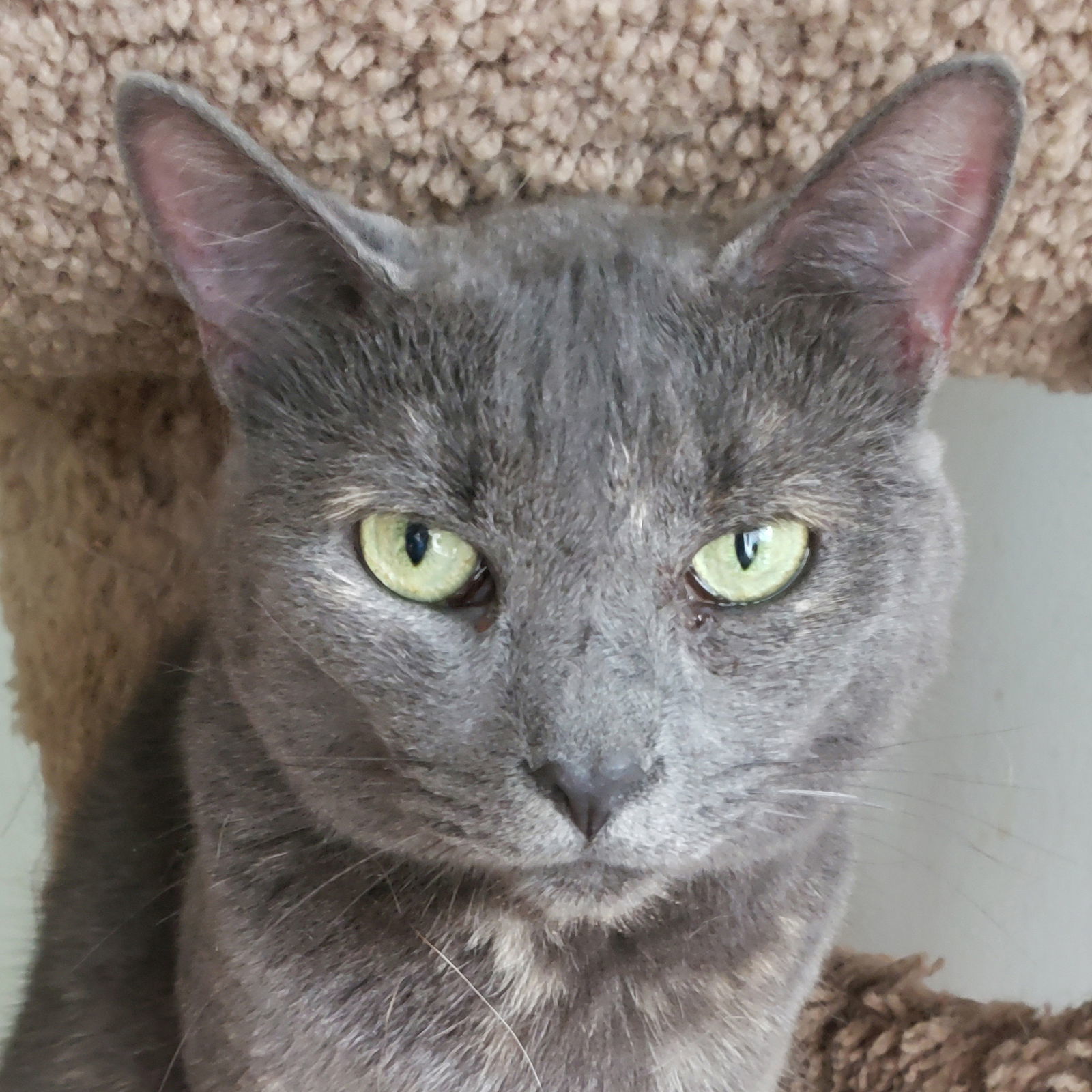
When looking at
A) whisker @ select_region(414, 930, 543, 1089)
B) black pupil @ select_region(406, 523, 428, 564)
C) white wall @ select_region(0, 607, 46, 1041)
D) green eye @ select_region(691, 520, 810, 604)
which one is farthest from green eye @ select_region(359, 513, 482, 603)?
white wall @ select_region(0, 607, 46, 1041)

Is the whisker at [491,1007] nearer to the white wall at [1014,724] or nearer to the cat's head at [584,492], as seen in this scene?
the cat's head at [584,492]

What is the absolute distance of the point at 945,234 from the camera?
0.73 metres

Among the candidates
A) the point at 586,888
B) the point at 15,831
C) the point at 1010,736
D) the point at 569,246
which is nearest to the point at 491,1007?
the point at 586,888

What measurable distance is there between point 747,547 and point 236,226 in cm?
37

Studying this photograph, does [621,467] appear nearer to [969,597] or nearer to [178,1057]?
[178,1057]

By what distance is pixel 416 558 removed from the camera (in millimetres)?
695


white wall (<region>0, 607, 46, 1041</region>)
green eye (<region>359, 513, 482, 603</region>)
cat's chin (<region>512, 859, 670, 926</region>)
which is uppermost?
green eye (<region>359, 513, 482, 603</region>)

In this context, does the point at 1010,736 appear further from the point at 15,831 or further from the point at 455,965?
the point at 15,831

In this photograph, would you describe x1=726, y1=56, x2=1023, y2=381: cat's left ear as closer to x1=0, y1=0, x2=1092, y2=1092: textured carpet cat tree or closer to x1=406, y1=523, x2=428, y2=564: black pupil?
x1=0, y1=0, x2=1092, y2=1092: textured carpet cat tree

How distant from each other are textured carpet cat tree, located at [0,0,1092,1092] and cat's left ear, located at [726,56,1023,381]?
5.7 inches

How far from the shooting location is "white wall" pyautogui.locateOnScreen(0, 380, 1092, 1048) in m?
1.23

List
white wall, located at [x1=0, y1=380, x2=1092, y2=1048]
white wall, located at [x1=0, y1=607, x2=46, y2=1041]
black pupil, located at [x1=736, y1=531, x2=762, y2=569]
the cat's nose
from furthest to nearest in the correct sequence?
white wall, located at [x1=0, y1=607, x2=46, y2=1041]
white wall, located at [x1=0, y1=380, x2=1092, y2=1048]
black pupil, located at [x1=736, y1=531, x2=762, y2=569]
the cat's nose

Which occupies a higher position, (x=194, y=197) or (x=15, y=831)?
(x=194, y=197)

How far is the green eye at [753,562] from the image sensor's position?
69cm
